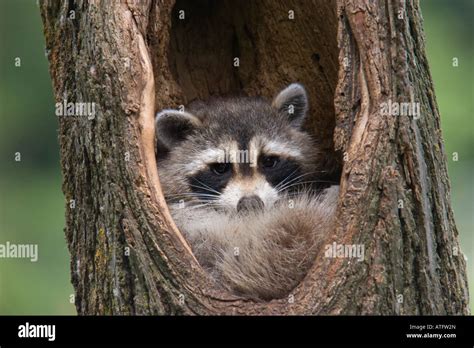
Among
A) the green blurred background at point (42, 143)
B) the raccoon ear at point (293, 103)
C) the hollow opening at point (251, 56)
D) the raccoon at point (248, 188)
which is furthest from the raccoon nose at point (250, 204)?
the green blurred background at point (42, 143)

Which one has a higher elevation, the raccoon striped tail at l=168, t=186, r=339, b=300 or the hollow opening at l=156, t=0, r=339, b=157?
the hollow opening at l=156, t=0, r=339, b=157

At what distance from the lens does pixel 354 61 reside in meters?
5.27

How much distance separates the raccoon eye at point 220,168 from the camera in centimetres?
672

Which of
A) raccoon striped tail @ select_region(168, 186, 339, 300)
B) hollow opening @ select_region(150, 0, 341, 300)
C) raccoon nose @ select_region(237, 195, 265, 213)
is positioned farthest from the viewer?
hollow opening @ select_region(150, 0, 341, 300)

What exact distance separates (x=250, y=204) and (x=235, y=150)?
693 millimetres

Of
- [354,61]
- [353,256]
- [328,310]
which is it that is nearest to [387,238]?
[353,256]

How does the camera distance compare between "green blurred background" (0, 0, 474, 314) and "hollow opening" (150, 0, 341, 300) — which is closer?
"hollow opening" (150, 0, 341, 300)

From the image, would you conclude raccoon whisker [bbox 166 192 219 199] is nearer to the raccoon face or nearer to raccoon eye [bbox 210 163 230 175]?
the raccoon face

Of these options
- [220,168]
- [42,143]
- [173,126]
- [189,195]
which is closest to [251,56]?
[173,126]

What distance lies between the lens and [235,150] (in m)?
6.74

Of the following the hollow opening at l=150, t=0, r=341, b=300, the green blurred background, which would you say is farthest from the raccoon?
the green blurred background

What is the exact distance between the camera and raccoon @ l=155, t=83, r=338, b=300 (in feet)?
17.0

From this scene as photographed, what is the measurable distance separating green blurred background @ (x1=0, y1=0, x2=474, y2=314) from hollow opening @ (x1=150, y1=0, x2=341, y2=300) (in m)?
2.77

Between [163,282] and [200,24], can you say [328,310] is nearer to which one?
[163,282]
